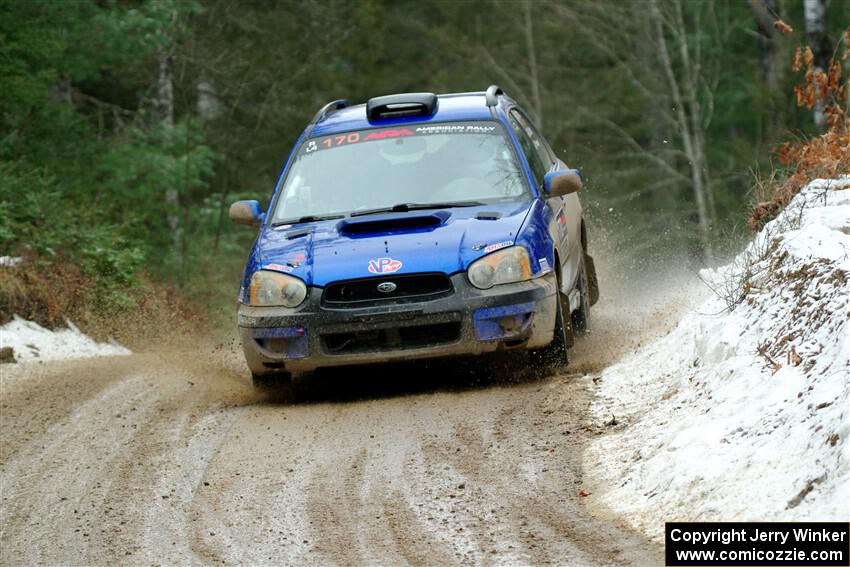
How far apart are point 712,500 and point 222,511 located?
7.89 ft

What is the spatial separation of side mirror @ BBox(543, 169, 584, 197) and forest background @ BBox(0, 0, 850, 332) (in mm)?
1159

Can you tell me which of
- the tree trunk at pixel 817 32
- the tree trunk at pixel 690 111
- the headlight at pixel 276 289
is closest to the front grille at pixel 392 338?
the headlight at pixel 276 289

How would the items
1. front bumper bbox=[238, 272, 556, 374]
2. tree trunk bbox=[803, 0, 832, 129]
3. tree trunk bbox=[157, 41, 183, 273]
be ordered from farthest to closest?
1. tree trunk bbox=[157, 41, 183, 273]
2. tree trunk bbox=[803, 0, 832, 129]
3. front bumper bbox=[238, 272, 556, 374]

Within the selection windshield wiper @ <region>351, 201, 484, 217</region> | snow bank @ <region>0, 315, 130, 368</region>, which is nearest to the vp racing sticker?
windshield wiper @ <region>351, 201, 484, 217</region>

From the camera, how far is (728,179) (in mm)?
28953

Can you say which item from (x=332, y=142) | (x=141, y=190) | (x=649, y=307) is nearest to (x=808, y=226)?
(x=332, y=142)

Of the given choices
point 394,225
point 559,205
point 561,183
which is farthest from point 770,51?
point 394,225

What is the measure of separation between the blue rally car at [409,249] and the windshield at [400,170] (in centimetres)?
1

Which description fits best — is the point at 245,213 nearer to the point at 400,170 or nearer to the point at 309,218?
the point at 309,218

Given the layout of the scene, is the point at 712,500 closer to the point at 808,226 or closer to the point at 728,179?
the point at 808,226

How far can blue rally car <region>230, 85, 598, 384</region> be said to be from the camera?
28.7 feet

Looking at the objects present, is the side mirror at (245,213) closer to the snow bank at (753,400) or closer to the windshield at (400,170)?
the windshield at (400,170)

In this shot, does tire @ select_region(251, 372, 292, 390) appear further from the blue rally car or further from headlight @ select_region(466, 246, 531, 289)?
headlight @ select_region(466, 246, 531, 289)

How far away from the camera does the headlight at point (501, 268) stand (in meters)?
8.74
